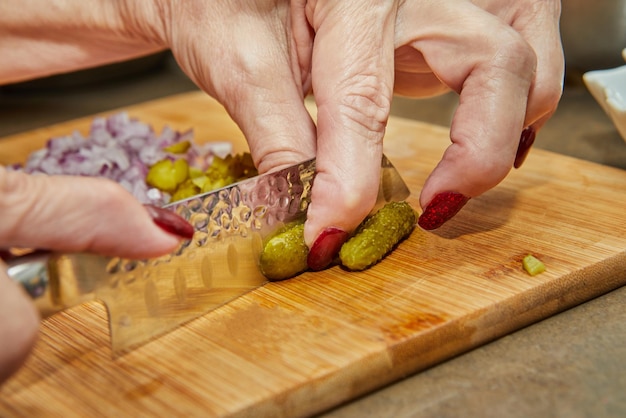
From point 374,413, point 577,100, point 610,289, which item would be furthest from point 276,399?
point 577,100

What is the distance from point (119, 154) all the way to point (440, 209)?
0.87 meters

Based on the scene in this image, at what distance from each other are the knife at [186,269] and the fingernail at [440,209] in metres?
0.22

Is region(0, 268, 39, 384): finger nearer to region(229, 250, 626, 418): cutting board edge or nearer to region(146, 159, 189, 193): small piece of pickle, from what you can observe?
region(229, 250, 626, 418): cutting board edge

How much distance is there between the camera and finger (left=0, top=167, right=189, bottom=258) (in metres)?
0.91

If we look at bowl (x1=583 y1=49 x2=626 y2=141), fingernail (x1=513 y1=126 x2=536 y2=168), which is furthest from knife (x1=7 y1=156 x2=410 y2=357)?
bowl (x1=583 y1=49 x2=626 y2=141)

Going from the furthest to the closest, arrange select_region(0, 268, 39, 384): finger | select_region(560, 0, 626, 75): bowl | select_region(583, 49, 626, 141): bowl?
select_region(560, 0, 626, 75): bowl
select_region(583, 49, 626, 141): bowl
select_region(0, 268, 39, 384): finger

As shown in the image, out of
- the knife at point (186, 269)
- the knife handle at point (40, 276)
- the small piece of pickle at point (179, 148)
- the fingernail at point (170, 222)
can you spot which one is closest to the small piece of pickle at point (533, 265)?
the knife at point (186, 269)

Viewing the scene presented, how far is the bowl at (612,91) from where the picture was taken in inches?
66.9

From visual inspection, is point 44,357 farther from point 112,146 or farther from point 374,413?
point 112,146

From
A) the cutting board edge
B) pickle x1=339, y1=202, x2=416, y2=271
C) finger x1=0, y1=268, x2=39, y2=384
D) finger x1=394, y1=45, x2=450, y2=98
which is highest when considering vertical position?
finger x1=394, y1=45, x2=450, y2=98

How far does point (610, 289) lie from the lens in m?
1.29

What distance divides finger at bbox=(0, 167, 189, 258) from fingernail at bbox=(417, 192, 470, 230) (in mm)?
534

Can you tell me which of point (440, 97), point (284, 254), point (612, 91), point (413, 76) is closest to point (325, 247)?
point (284, 254)

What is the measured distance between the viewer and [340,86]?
1276 millimetres
